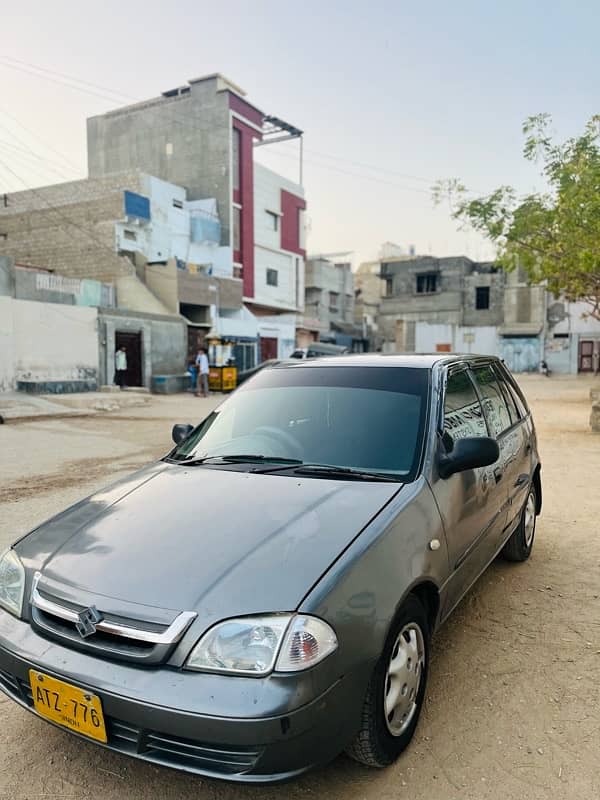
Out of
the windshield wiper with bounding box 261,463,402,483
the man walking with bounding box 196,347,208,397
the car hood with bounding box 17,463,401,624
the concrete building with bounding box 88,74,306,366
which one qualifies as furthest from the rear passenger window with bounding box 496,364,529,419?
the concrete building with bounding box 88,74,306,366

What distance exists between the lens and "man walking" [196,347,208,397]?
21.6m

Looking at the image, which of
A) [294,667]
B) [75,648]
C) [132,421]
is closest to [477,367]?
[294,667]

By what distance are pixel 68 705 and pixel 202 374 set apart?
2028cm

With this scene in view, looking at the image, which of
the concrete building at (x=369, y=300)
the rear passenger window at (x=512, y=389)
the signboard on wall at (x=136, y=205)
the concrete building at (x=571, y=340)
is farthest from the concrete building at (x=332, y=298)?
the rear passenger window at (x=512, y=389)

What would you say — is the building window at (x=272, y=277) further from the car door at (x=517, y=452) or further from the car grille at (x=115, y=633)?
the car grille at (x=115, y=633)

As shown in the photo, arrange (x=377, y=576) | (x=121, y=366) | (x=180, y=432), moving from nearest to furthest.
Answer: (x=377, y=576)
(x=180, y=432)
(x=121, y=366)

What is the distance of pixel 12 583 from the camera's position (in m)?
2.25

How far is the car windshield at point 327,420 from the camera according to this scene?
9.05ft

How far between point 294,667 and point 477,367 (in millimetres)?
2618

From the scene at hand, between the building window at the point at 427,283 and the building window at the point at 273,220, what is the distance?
13510 mm

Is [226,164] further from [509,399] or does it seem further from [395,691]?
[395,691]

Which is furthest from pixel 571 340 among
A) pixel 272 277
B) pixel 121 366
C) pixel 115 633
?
pixel 115 633

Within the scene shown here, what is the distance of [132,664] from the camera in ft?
5.93

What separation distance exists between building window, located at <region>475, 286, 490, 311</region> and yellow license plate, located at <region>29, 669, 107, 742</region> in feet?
158
